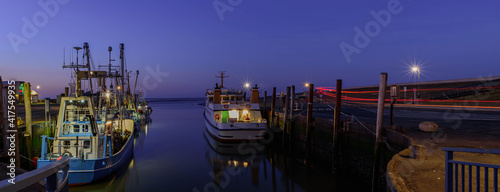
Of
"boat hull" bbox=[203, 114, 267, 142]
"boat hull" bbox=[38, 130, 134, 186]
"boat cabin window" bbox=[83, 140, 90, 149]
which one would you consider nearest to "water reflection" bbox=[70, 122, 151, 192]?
"boat hull" bbox=[38, 130, 134, 186]

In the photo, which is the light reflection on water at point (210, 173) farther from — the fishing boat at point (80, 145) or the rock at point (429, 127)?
the rock at point (429, 127)

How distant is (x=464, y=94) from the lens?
105ft

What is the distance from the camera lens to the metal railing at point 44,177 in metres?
2.31

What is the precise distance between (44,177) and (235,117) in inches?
946

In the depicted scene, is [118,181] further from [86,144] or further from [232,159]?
[232,159]

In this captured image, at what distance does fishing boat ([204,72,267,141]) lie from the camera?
929 inches

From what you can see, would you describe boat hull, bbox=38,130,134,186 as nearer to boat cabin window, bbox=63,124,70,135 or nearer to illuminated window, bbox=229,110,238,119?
boat cabin window, bbox=63,124,70,135

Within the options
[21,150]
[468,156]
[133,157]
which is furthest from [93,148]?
[468,156]

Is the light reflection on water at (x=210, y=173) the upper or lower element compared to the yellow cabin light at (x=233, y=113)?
lower

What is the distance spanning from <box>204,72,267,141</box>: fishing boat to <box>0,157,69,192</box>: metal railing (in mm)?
20073

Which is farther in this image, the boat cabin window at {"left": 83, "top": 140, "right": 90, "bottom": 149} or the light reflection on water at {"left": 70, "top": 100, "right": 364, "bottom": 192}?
the light reflection on water at {"left": 70, "top": 100, "right": 364, "bottom": 192}

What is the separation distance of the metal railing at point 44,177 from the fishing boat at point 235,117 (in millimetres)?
20073

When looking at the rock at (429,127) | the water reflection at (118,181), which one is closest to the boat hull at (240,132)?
the water reflection at (118,181)

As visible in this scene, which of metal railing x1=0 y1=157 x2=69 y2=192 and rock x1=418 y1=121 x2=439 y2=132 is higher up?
metal railing x1=0 y1=157 x2=69 y2=192
